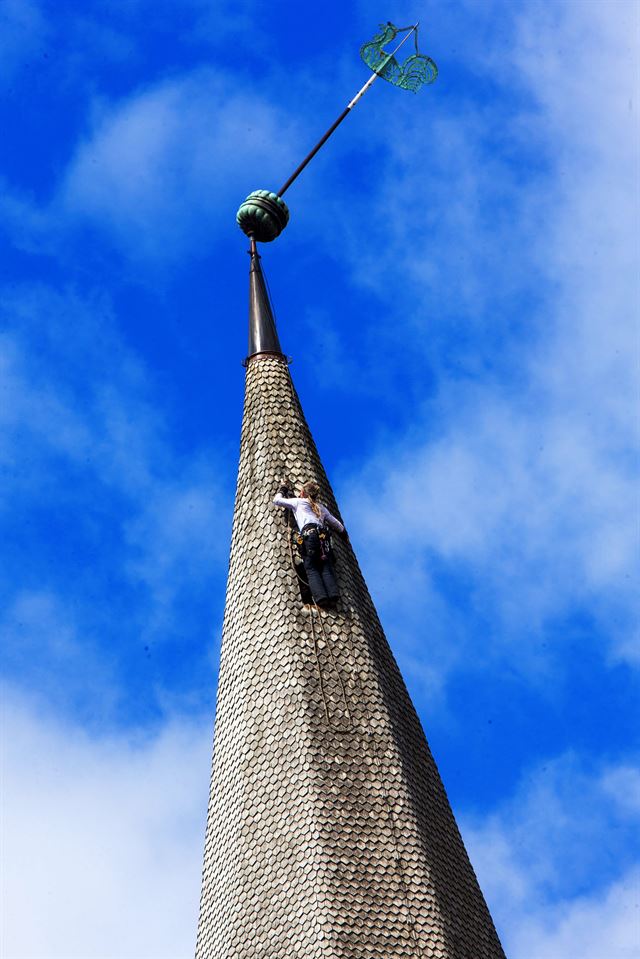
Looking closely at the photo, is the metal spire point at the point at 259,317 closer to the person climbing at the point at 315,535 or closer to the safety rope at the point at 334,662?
the person climbing at the point at 315,535

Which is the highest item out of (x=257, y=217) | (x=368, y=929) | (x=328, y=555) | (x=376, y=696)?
(x=257, y=217)

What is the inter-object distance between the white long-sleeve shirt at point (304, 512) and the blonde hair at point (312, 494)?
0.13ft

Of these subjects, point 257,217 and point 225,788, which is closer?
point 225,788

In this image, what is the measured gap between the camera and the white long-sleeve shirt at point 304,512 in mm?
27266

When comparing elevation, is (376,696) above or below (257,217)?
below

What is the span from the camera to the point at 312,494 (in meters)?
27.7

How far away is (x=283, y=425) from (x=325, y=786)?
5.76 m

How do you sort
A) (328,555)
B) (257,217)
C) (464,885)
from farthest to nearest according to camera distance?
(257,217) → (328,555) → (464,885)

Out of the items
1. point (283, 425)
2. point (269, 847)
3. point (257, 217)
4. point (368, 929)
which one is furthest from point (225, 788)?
point (257, 217)

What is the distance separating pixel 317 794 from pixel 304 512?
13.4ft

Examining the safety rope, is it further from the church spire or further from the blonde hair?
the blonde hair

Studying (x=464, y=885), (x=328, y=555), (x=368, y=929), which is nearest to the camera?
(x=368, y=929)

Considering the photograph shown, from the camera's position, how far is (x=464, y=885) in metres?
25.5

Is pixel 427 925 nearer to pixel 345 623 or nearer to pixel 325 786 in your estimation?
pixel 325 786
